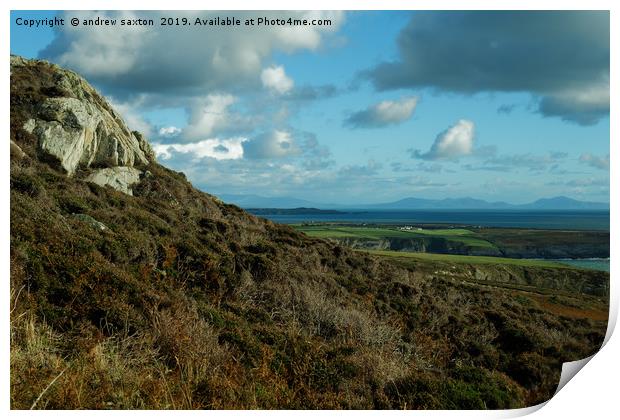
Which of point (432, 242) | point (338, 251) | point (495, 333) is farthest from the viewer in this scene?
point (432, 242)

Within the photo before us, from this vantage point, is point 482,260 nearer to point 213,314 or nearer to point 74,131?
point 213,314

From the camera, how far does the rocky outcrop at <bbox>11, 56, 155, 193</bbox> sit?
13.2 m

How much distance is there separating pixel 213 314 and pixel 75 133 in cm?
948

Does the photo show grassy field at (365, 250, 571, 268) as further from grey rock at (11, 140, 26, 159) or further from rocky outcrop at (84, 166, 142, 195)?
grey rock at (11, 140, 26, 159)

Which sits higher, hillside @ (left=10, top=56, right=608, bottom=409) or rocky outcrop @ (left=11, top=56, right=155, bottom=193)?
rocky outcrop @ (left=11, top=56, right=155, bottom=193)

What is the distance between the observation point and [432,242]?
23.3 m

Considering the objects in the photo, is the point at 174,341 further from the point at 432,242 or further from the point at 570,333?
the point at 432,242

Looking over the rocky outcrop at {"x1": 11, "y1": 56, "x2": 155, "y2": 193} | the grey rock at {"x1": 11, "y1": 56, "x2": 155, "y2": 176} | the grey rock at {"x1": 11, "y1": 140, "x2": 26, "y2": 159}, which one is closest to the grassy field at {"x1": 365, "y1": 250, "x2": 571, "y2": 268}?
the rocky outcrop at {"x1": 11, "y1": 56, "x2": 155, "y2": 193}

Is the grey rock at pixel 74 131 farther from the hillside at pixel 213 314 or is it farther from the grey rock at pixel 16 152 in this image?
the grey rock at pixel 16 152

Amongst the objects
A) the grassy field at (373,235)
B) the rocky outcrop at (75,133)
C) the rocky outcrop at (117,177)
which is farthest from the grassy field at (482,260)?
the rocky outcrop at (75,133)

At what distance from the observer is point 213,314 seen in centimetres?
658

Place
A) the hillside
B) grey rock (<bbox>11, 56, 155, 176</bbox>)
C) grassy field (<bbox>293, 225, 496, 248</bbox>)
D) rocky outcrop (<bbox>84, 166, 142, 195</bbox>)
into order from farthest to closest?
grassy field (<bbox>293, 225, 496, 248</bbox>), rocky outcrop (<bbox>84, 166, 142, 195</bbox>), grey rock (<bbox>11, 56, 155, 176</bbox>), the hillside

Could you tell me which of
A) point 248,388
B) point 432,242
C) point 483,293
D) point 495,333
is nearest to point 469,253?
point 432,242
